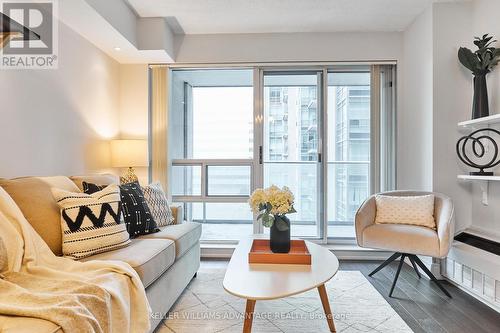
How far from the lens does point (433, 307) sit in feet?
7.97

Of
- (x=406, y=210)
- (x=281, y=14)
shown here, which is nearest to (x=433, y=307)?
(x=406, y=210)

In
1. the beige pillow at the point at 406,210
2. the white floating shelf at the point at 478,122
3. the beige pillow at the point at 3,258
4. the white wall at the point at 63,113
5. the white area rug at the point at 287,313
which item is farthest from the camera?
the beige pillow at the point at 406,210

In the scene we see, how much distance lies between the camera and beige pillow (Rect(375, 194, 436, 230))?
293 cm

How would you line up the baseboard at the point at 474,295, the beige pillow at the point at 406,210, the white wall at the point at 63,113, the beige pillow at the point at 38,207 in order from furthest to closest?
the beige pillow at the point at 406,210, the baseboard at the point at 474,295, the white wall at the point at 63,113, the beige pillow at the point at 38,207

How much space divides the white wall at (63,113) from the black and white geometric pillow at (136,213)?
70 cm

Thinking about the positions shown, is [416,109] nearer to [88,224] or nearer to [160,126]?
[160,126]

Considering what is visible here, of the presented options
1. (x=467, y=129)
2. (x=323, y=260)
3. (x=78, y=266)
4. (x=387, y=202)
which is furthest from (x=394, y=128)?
(x=78, y=266)

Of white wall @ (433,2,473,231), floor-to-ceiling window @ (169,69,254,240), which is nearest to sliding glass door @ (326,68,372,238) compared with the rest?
white wall @ (433,2,473,231)

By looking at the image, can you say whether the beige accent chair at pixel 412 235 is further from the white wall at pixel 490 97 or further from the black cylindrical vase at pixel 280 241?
the black cylindrical vase at pixel 280 241

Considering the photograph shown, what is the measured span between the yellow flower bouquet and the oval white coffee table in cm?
28

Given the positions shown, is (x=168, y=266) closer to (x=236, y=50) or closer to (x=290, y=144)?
(x=290, y=144)

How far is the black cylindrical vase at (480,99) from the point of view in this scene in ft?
9.02

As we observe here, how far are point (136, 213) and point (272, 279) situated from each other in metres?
1.28

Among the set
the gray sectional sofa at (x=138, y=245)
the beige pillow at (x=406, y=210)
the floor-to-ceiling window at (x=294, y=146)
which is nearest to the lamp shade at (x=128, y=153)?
the floor-to-ceiling window at (x=294, y=146)
